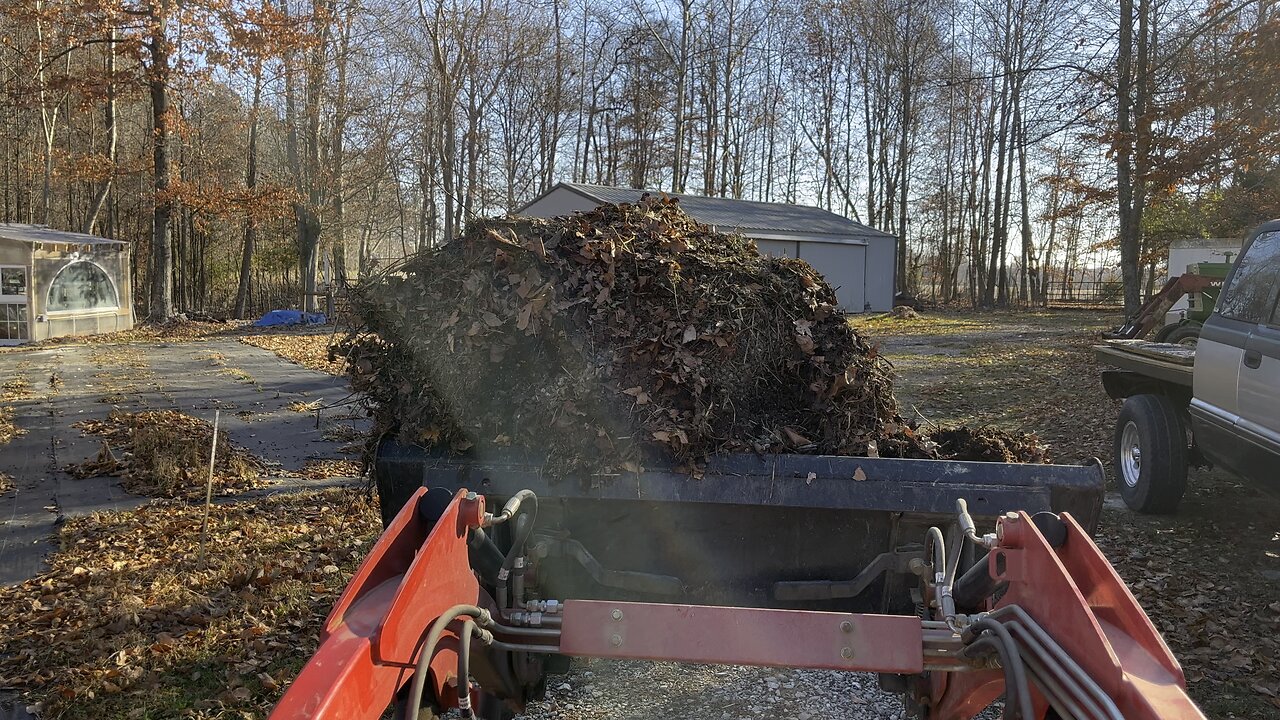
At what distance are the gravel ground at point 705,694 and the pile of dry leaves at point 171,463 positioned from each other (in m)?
4.31

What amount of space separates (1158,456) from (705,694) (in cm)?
420

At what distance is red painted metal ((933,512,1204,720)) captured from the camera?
1670 mm

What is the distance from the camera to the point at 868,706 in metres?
3.46

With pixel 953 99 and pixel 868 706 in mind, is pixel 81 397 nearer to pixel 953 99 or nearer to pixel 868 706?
pixel 868 706

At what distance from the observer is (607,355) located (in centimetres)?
312

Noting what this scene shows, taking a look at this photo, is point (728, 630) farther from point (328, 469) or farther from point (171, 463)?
point (328, 469)

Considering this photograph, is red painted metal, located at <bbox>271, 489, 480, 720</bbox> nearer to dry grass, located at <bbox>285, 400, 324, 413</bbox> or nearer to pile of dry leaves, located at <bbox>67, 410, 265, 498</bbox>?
pile of dry leaves, located at <bbox>67, 410, 265, 498</bbox>

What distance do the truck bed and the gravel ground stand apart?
11.8 ft

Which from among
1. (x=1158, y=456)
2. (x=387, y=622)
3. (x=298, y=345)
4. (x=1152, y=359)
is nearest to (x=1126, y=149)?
(x=1152, y=359)

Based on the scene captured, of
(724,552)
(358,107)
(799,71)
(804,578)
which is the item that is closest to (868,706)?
(804,578)

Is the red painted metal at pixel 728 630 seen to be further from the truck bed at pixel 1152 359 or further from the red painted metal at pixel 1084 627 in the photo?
the truck bed at pixel 1152 359

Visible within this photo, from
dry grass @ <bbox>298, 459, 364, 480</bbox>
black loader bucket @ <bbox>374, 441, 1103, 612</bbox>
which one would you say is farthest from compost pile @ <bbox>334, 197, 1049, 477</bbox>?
dry grass @ <bbox>298, 459, 364, 480</bbox>

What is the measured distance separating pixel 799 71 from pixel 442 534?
45797 mm

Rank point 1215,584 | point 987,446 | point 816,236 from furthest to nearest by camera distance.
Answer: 1. point 816,236
2. point 1215,584
3. point 987,446
